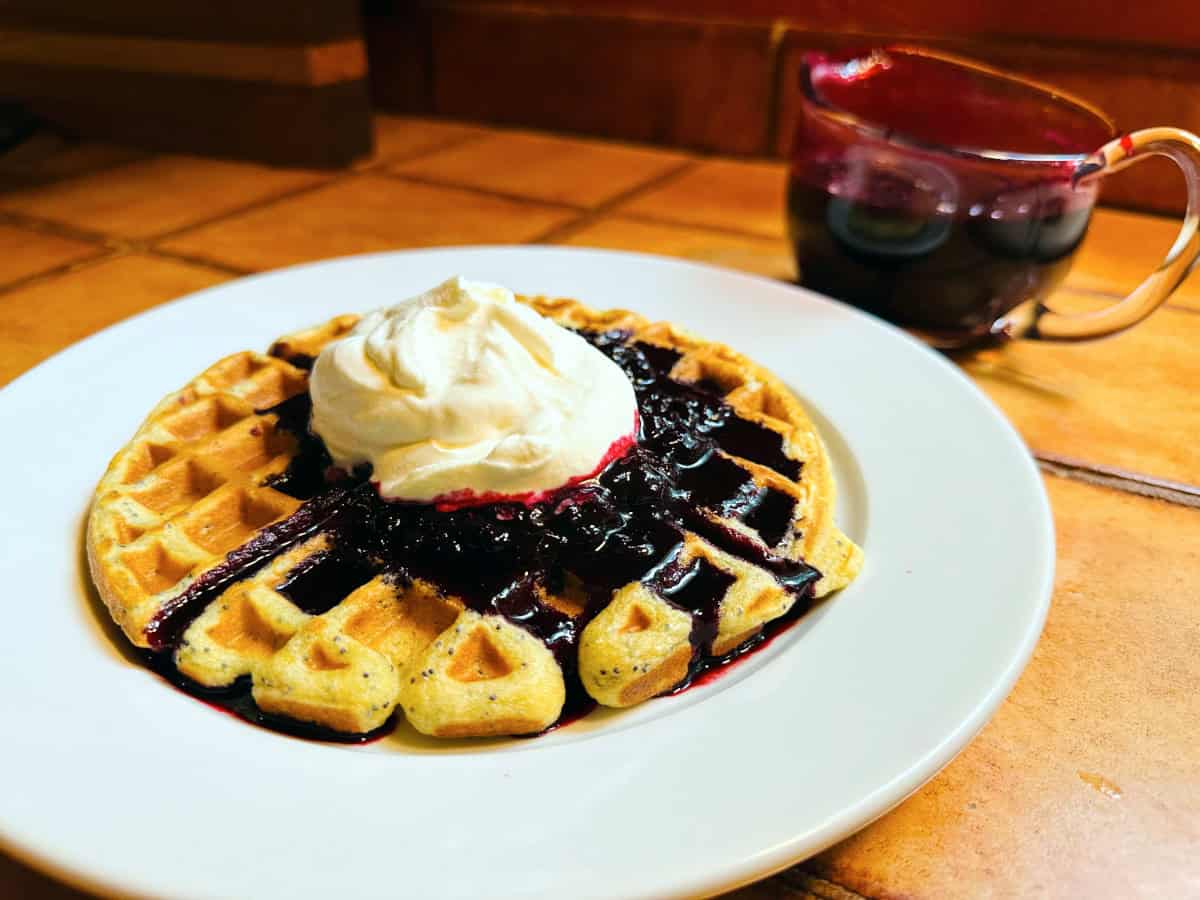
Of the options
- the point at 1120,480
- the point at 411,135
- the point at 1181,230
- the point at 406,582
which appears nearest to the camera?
the point at 406,582

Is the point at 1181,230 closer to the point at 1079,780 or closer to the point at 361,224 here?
the point at 1079,780

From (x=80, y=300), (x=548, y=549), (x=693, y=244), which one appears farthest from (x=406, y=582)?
(x=693, y=244)

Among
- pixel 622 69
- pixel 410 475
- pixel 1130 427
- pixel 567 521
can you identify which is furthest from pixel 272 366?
pixel 622 69

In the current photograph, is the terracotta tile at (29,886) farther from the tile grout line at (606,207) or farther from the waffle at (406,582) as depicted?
the tile grout line at (606,207)

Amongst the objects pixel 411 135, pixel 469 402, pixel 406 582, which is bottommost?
pixel 411 135

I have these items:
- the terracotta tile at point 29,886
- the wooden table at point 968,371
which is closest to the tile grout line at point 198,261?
the wooden table at point 968,371

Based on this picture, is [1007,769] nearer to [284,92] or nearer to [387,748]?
[387,748]

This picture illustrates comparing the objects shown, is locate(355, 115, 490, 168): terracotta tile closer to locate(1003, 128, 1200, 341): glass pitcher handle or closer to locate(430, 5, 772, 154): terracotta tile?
locate(430, 5, 772, 154): terracotta tile
